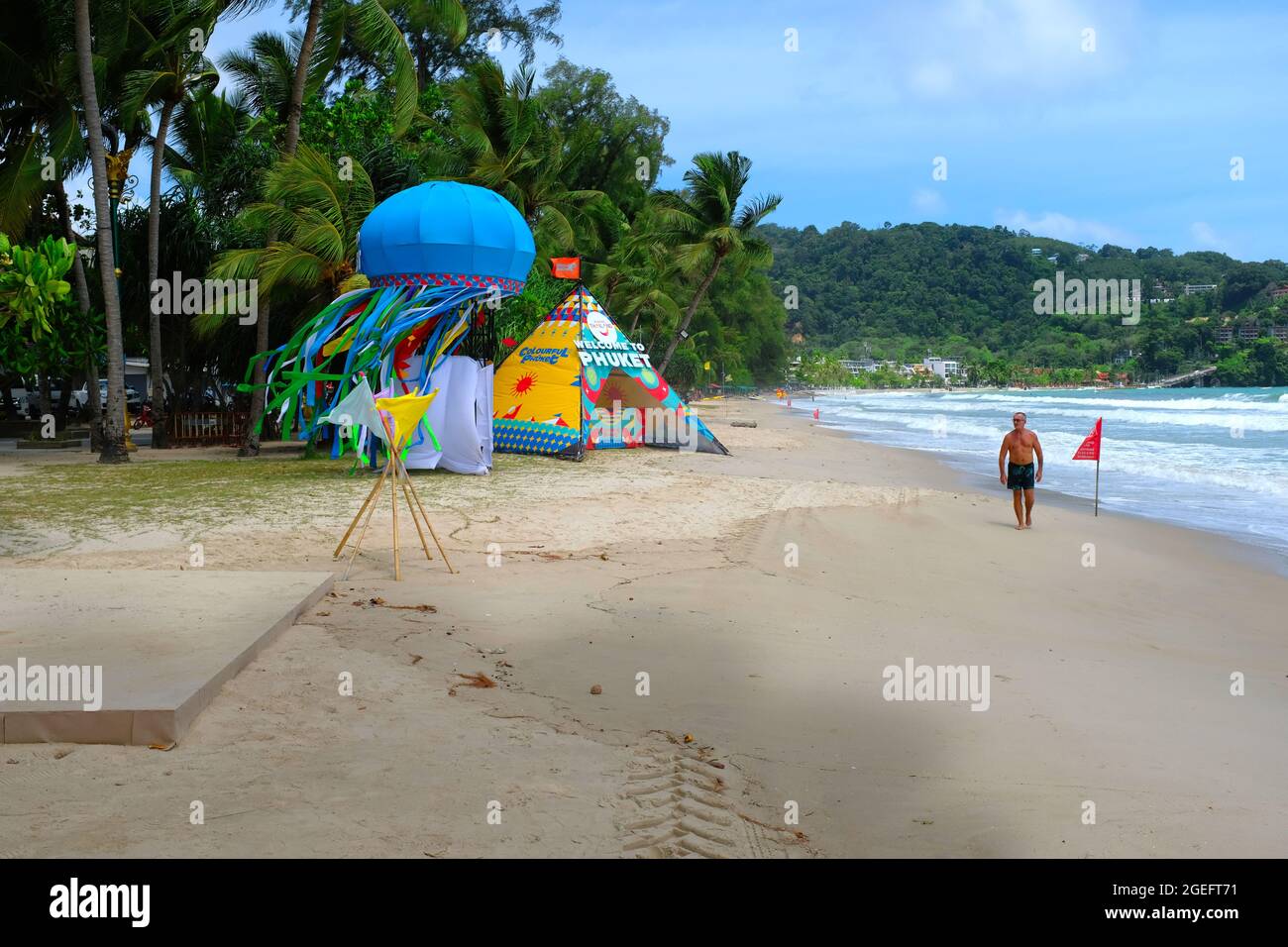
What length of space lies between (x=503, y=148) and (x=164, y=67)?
34.0 feet

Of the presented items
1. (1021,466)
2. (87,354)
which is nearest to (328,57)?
(87,354)

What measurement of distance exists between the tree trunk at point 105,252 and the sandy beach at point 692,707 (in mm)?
7137

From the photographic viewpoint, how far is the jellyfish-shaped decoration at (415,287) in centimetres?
1634

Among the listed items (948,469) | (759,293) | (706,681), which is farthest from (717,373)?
(706,681)

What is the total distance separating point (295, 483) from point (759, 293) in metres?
68.3

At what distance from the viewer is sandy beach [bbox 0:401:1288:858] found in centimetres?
391

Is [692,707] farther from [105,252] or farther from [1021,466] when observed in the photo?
[105,252]

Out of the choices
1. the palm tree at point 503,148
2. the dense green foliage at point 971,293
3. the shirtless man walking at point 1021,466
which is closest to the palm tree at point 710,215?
the palm tree at point 503,148

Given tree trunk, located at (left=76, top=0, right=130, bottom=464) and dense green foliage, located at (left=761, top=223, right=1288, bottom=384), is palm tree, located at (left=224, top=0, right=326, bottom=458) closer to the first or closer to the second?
tree trunk, located at (left=76, top=0, right=130, bottom=464)

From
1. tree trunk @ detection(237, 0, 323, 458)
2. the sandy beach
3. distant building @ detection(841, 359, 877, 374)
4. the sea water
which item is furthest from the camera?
distant building @ detection(841, 359, 877, 374)

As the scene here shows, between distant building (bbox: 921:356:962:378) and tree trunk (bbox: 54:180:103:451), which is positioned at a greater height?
distant building (bbox: 921:356:962:378)

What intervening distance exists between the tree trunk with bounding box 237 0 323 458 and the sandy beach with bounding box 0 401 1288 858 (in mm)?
8115

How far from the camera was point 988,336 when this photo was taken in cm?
14875

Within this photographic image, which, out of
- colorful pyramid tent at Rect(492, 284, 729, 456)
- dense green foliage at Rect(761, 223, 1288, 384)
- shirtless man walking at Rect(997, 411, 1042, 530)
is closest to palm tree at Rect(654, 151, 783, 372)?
colorful pyramid tent at Rect(492, 284, 729, 456)
